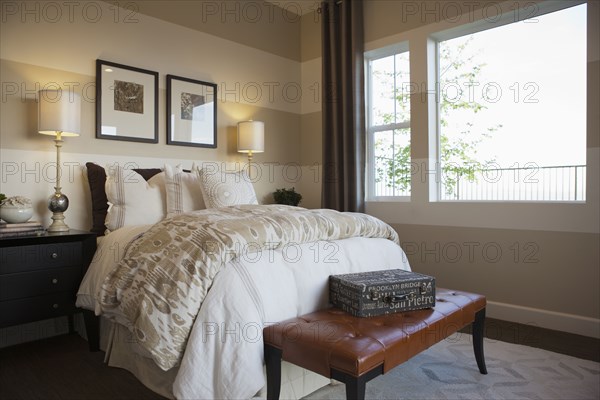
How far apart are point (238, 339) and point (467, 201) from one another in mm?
2559

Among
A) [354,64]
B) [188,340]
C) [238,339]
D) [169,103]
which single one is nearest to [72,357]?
[188,340]

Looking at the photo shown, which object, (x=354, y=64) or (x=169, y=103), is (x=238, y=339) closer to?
(x=169, y=103)

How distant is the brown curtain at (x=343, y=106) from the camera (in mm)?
4184

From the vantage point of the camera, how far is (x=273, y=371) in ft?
5.62

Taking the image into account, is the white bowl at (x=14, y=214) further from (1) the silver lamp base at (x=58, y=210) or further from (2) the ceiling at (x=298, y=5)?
(2) the ceiling at (x=298, y=5)

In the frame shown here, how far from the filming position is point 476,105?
3.60 meters

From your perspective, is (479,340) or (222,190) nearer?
(479,340)

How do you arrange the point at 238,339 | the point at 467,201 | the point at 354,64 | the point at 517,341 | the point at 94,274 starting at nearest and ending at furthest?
the point at 238,339 < the point at 94,274 < the point at 517,341 < the point at 467,201 < the point at 354,64

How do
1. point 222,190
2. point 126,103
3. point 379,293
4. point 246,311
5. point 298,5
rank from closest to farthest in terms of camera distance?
point 246,311, point 379,293, point 222,190, point 126,103, point 298,5

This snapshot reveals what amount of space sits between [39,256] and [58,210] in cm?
51

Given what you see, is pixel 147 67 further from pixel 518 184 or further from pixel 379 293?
pixel 518 184

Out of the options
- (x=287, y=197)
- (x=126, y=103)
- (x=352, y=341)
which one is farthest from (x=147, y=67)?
(x=352, y=341)

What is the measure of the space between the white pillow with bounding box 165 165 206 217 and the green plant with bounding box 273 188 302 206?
1351 millimetres

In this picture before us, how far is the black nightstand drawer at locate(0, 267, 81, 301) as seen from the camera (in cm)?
227
